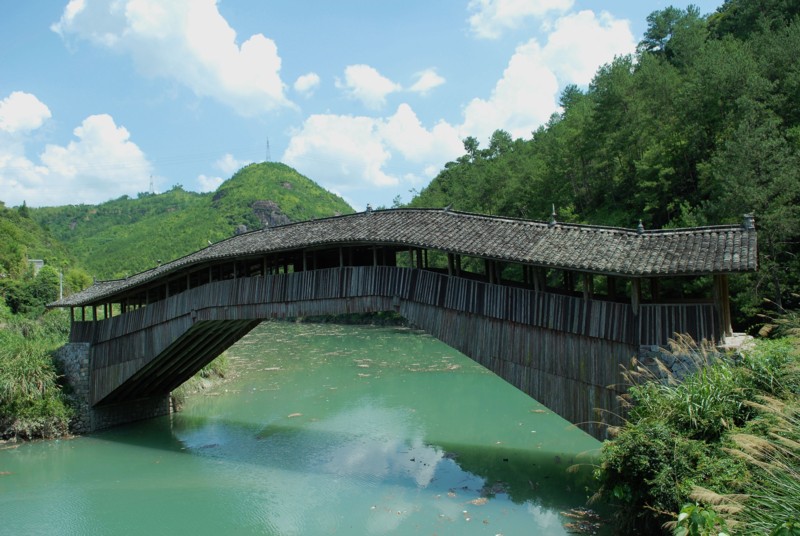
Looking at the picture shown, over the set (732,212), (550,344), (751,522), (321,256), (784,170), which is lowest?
(751,522)

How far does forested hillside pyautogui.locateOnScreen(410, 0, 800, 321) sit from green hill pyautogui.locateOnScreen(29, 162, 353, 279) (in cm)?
3357

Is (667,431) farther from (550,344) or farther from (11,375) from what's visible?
(11,375)

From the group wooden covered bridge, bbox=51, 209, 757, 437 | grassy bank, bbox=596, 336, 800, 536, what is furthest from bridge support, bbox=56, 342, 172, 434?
grassy bank, bbox=596, 336, 800, 536

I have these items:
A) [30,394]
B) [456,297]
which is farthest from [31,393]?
[456,297]

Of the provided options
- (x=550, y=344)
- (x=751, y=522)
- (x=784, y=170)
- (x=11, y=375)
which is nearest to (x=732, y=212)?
(x=784, y=170)

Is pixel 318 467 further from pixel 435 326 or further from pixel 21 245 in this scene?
pixel 21 245

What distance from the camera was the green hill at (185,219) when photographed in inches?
2227

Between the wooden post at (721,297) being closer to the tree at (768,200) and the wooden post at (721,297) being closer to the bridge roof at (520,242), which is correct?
the bridge roof at (520,242)

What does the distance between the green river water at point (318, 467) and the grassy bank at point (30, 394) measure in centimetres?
49

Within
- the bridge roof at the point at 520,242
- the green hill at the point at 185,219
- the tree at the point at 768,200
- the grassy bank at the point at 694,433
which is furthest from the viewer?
the green hill at the point at 185,219

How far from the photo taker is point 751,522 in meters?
4.52

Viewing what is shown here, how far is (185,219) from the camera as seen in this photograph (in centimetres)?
6594

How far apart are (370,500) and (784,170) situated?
1273cm

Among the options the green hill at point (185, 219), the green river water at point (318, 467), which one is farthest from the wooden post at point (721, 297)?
the green hill at point (185, 219)
